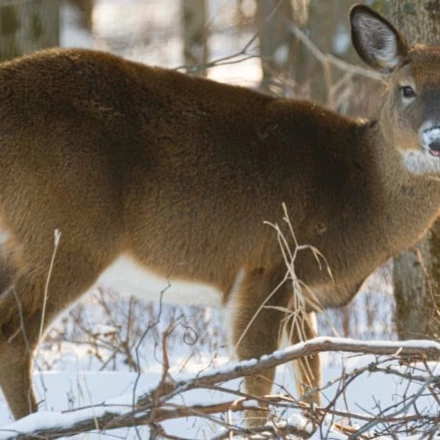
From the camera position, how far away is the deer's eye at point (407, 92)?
721 centimetres

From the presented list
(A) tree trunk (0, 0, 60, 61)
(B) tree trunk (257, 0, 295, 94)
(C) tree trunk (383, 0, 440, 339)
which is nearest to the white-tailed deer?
(C) tree trunk (383, 0, 440, 339)

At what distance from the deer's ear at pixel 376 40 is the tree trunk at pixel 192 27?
8.89 m

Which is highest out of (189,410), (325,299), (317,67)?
(317,67)

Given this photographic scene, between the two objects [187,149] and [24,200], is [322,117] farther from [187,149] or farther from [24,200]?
[24,200]

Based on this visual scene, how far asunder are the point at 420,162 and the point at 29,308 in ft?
7.35

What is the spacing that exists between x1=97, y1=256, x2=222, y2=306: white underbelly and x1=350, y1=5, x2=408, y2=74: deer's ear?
1.60 m

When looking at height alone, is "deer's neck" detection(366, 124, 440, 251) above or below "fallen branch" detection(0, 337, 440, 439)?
above

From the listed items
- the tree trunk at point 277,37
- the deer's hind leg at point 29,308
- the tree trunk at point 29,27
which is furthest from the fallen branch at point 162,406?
the tree trunk at point 277,37

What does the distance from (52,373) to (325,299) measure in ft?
5.41

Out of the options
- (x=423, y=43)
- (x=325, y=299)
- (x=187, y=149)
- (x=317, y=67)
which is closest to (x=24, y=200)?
(x=187, y=149)

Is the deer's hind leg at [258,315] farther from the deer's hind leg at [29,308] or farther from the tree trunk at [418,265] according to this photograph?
the tree trunk at [418,265]

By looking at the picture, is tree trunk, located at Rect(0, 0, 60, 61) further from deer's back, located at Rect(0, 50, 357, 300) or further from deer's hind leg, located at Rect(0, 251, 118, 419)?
deer's hind leg, located at Rect(0, 251, 118, 419)

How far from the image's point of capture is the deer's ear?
24.3 ft

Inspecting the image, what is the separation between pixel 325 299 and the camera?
7.46 metres
